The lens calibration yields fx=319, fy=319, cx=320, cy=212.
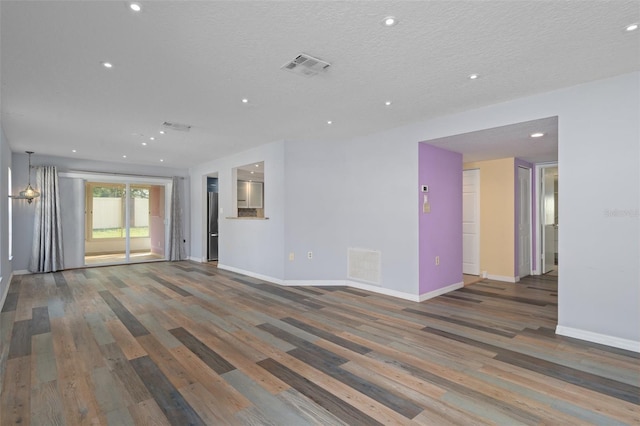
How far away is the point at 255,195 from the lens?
30.2 feet

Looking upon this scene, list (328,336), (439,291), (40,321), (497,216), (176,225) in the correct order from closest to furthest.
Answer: (328,336)
(40,321)
(439,291)
(497,216)
(176,225)

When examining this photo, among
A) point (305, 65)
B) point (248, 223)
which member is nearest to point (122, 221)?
point (248, 223)

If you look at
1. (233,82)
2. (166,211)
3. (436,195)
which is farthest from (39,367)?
(166,211)

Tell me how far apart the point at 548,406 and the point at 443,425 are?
783mm

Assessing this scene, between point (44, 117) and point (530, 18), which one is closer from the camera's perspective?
point (530, 18)

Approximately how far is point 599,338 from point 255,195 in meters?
7.84

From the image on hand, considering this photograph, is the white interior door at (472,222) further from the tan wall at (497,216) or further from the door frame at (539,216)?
the door frame at (539,216)

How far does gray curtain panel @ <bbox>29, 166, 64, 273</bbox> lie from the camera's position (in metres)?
6.73

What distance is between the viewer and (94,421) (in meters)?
1.92

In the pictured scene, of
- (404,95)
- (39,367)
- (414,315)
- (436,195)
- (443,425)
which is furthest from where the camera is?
(436,195)

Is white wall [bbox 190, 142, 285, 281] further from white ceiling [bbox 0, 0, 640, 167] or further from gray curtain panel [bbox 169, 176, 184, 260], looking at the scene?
white ceiling [bbox 0, 0, 640, 167]

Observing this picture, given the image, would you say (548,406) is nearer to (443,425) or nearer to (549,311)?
(443,425)

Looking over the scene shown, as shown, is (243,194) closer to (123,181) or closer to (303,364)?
(123,181)

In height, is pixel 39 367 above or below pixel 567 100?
below
